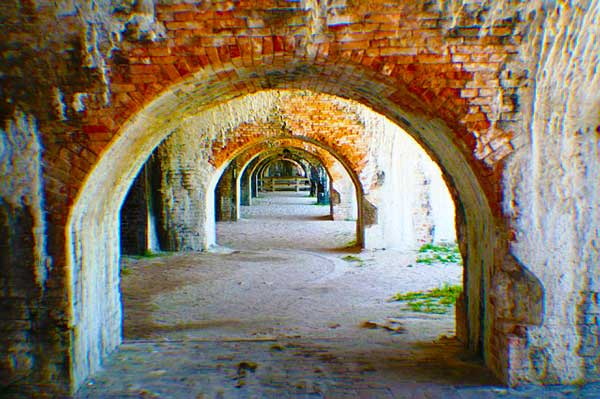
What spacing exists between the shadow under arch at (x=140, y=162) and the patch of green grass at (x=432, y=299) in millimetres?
1837

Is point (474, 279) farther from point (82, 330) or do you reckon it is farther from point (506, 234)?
point (82, 330)

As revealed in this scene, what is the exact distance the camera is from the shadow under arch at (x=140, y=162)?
12.1 feet

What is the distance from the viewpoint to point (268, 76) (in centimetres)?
411

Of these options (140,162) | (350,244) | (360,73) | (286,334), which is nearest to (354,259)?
(350,244)

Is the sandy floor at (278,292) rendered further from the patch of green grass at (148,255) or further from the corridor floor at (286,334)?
the patch of green grass at (148,255)

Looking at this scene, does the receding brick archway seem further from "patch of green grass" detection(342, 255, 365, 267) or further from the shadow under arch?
the shadow under arch

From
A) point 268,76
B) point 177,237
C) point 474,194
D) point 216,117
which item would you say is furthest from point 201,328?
point 216,117

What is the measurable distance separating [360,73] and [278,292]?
4.45 m

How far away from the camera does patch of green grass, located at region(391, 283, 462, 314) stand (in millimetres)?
6207

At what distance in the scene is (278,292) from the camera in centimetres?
728

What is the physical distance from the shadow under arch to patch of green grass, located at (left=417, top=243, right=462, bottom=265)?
5.18 m

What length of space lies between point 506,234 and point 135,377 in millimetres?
3269

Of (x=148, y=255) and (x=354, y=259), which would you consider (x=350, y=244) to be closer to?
(x=354, y=259)

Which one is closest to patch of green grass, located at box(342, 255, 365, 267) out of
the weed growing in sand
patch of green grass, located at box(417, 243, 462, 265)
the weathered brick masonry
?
patch of green grass, located at box(417, 243, 462, 265)
